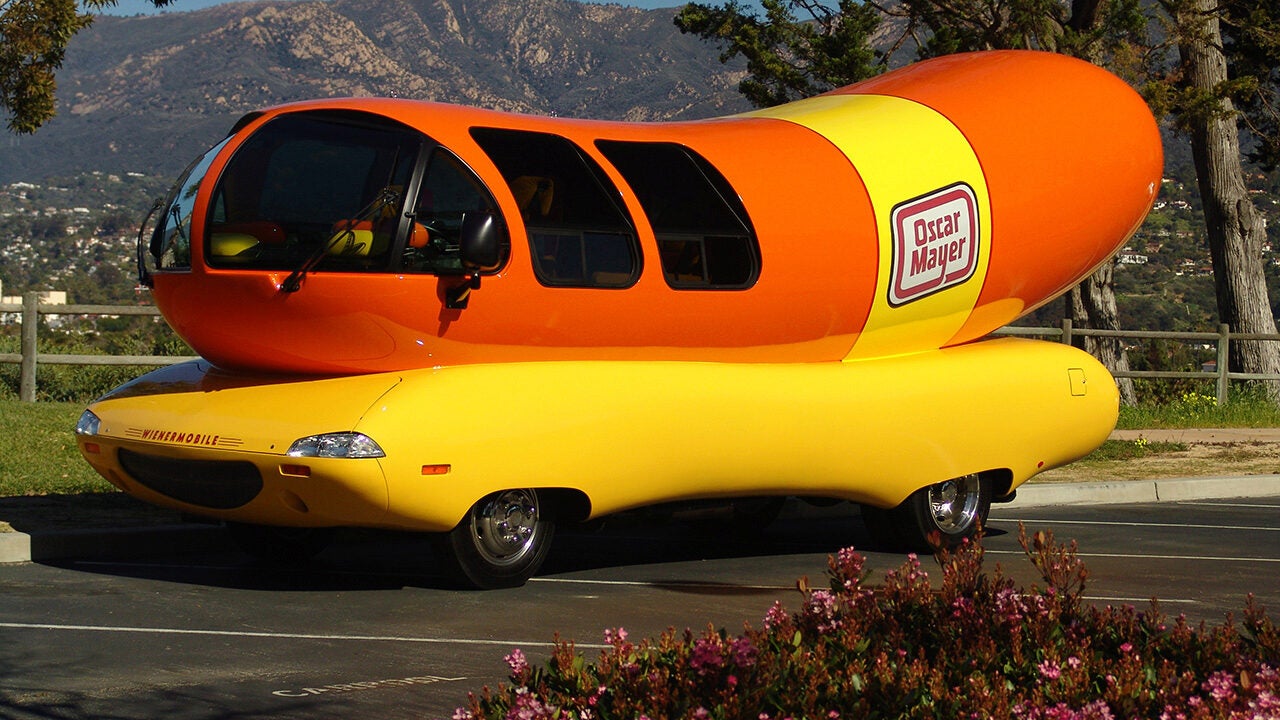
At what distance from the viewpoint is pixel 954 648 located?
5.22m

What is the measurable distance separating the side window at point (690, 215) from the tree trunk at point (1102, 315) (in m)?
16.6

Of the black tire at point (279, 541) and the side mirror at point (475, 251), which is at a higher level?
the side mirror at point (475, 251)

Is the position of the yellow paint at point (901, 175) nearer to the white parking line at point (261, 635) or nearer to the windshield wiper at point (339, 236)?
the windshield wiper at point (339, 236)

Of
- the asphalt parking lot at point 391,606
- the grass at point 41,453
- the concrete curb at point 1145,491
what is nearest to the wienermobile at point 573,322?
the asphalt parking lot at point 391,606

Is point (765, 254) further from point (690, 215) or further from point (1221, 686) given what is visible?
point (1221, 686)

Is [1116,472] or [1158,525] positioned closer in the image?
[1158,525]

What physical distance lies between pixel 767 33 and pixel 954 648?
21.7m

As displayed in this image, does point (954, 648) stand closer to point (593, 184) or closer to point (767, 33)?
point (593, 184)

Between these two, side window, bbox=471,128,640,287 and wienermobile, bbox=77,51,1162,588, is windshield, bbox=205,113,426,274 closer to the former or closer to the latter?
wienermobile, bbox=77,51,1162,588

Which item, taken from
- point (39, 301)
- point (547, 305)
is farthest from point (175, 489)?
point (39, 301)

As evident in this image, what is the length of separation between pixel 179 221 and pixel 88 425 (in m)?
1.35

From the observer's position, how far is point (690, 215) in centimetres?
964

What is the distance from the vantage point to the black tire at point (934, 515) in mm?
10875

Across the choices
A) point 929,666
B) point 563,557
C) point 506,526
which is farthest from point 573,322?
point 929,666
